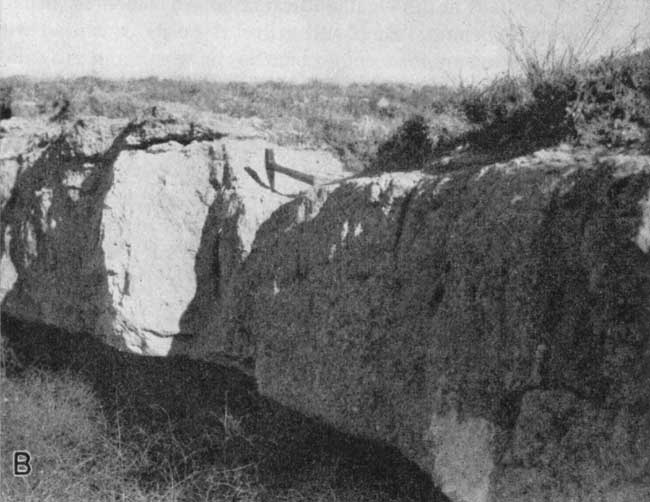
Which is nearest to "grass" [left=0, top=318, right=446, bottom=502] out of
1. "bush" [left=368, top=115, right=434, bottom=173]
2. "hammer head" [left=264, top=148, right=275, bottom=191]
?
"hammer head" [left=264, top=148, right=275, bottom=191]

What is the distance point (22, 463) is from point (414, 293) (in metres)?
3.66

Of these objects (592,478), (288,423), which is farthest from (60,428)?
(592,478)

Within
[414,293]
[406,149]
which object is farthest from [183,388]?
[414,293]

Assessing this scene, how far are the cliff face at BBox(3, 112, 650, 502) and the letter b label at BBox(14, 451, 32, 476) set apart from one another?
1.11 metres

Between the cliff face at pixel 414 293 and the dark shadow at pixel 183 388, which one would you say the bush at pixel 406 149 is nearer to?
the cliff face at pixel 414 293

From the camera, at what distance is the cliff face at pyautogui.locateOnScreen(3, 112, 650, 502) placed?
2859mm

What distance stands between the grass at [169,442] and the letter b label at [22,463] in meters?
0.10

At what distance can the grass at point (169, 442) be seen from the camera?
4559 millimetres

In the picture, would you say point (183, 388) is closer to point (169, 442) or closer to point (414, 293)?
point (169, 442)

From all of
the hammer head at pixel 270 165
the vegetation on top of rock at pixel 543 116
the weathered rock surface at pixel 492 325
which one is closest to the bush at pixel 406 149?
the vegetation on top of rock at pixel 543 116

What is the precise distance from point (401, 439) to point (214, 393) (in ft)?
7.81

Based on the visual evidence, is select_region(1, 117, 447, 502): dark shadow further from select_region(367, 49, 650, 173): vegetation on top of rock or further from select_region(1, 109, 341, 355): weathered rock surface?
select_region(367, 49, 650, 173): vegetation on top of rock

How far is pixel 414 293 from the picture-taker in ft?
12.3

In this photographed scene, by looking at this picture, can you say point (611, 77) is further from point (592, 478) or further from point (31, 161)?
point (31, 161)
